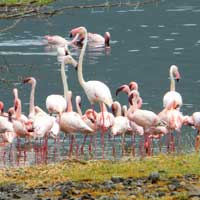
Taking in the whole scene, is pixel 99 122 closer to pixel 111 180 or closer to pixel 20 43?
pixel 111 180

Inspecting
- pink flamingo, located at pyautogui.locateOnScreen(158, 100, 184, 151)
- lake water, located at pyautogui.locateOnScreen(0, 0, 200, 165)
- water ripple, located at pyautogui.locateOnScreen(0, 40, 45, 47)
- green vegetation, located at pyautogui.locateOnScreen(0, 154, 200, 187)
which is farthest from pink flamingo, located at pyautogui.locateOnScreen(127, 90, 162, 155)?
water ripple, located at pyautogui.locateOnScreen(0, 40, 45, 47)

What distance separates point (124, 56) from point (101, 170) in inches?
929

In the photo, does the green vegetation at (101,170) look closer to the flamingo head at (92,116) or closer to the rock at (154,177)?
the rock at (154,177)

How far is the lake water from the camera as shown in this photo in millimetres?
21406

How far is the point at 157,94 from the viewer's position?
22.6 meters

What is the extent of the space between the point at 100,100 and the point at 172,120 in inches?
50.8

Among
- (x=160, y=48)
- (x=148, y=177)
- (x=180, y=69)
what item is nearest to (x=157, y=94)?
(x=180, y=69)

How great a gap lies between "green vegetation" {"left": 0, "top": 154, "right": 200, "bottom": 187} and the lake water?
3.36m

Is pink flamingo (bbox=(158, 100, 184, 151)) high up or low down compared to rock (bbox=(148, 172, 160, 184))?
up

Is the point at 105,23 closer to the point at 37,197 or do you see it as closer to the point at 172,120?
the point at 172,120

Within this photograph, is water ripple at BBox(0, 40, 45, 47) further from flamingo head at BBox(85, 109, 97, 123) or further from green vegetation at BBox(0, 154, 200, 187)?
green vegetation at BBox(0, 154, 200, 187)

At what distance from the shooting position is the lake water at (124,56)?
21.4 m

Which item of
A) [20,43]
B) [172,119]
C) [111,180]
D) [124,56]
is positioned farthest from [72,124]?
[20,43]

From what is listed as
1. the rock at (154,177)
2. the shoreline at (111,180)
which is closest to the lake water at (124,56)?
the shoreline at (111,180)
